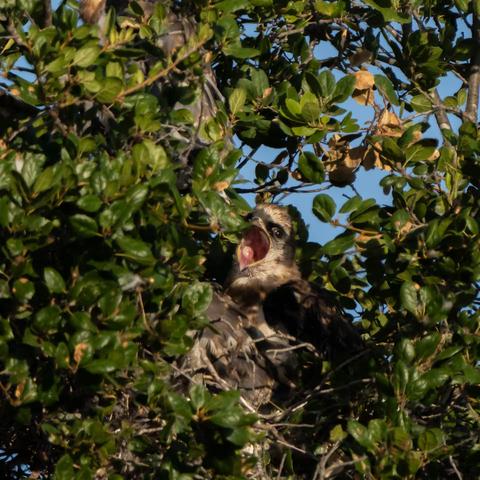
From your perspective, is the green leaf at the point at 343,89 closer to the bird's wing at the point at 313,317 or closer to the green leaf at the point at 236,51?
the green leaf at the point at 236,51

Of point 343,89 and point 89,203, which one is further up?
point 343,89

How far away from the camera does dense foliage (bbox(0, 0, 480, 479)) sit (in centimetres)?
393

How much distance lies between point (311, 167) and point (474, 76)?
1.27m

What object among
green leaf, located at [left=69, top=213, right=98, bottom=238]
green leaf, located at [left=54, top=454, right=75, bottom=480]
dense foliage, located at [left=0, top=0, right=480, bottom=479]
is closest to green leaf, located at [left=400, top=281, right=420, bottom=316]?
dense foliage, located at [left=0, top=0, right=480, bottom=479]

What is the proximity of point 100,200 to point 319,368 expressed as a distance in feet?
6.36

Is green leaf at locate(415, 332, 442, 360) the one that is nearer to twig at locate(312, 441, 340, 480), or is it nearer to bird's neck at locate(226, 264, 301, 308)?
twig at locate(312, 441, 340, 480)

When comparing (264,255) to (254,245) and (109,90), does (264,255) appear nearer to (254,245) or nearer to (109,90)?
(254,245)

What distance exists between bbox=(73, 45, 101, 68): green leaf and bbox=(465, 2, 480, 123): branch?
220 centimetres

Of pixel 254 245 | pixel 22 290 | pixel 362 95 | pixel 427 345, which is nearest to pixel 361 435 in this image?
pixel 427 345

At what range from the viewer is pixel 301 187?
5789mm

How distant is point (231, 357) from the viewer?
5.30m

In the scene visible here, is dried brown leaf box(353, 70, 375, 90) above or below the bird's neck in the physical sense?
above

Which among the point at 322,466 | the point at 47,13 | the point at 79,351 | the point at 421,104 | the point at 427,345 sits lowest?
the point at 322,466

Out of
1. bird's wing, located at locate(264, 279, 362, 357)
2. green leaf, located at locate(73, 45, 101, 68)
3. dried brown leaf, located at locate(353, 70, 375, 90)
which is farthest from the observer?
bird's wing, located at locate(264, 279, 362, 357)
